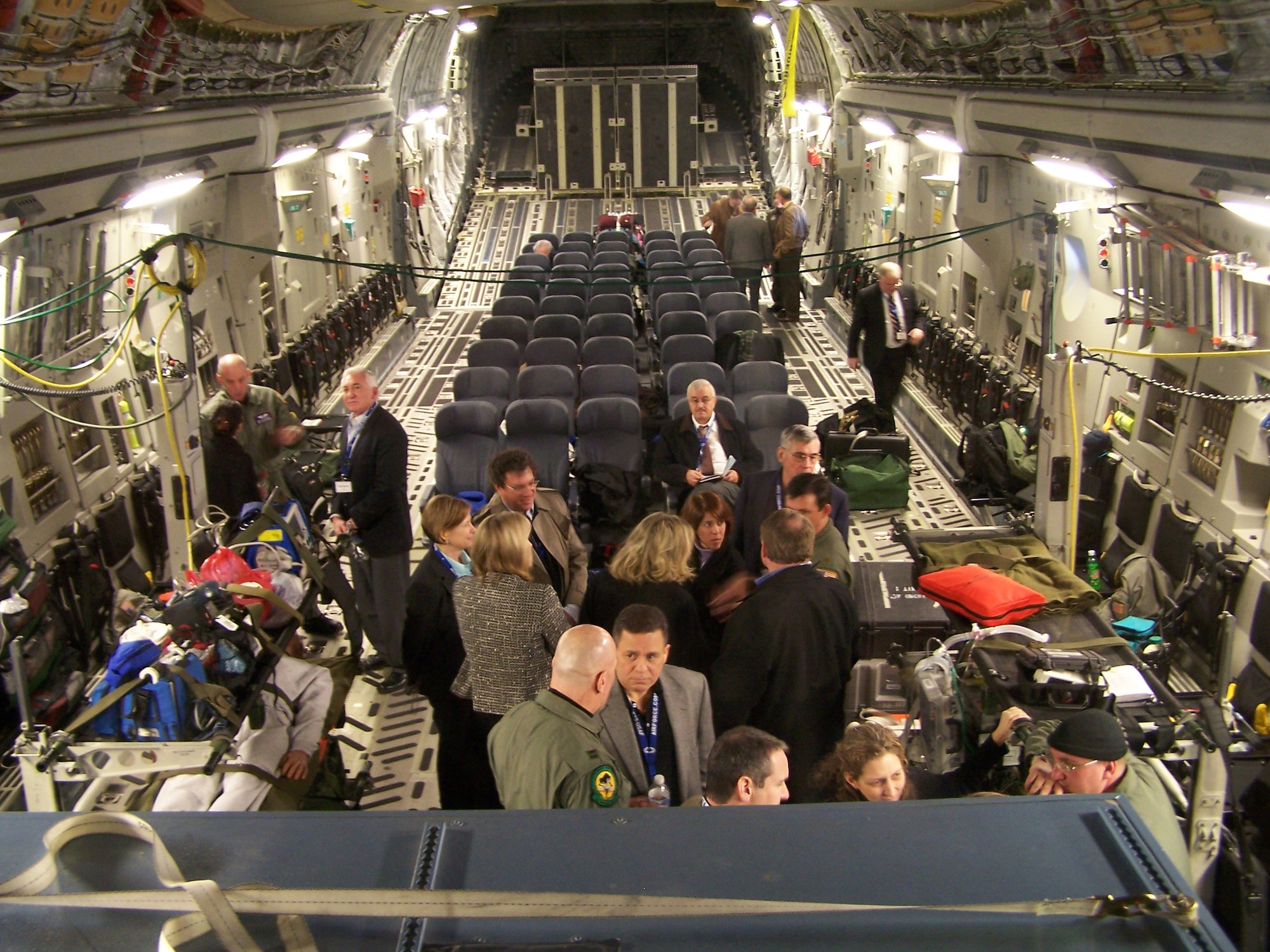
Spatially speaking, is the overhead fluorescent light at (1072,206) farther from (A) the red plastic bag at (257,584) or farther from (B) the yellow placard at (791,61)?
(A) the red plastic bag at (257,584)

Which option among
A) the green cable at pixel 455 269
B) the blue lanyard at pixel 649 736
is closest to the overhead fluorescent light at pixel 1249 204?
the green cable at pixel 455 269

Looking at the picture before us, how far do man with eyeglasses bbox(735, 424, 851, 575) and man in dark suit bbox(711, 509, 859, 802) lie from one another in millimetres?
1218

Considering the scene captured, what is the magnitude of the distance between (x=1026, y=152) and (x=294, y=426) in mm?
5451

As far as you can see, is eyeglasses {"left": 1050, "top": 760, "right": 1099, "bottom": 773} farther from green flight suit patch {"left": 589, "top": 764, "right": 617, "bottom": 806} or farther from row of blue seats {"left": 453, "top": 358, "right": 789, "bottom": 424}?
row of blue seats {"left": 453, "top": 358, "right": 789, "bottom": 424}

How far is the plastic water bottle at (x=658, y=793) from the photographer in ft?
10.4

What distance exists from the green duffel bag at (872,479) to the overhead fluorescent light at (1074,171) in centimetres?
249

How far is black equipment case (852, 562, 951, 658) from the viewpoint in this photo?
5.03 m

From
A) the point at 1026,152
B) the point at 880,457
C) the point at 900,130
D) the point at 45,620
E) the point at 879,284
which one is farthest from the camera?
the point at 900,130

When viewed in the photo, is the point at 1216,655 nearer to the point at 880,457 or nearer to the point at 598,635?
the point at 880,457

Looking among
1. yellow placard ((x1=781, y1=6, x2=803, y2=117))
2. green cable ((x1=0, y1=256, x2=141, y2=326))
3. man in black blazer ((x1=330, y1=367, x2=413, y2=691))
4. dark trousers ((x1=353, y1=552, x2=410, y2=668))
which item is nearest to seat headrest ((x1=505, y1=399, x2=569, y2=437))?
man in black blazer ((x1=330, y1=367, x2=413, y2=691))

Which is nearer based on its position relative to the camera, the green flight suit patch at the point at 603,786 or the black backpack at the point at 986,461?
the green flight suit patch at the point at 603,786

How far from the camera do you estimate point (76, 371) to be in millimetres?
6359

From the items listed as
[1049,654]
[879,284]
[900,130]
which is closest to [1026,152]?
[879,284]

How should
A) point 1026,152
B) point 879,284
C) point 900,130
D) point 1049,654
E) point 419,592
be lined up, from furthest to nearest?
point 900,130 < point 879,284 < point 1026,152 < point 419,592 < point 1049,654
